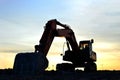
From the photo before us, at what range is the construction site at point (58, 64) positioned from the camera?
30.0 m

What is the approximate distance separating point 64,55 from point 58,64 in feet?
5.06

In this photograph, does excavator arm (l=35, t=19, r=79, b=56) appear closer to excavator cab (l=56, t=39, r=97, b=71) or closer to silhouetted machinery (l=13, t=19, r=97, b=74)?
silhouetted machinery (l=13, t=19, r=97, b=74)

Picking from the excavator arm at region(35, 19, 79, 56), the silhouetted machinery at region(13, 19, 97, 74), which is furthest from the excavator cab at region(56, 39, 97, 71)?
the excavator arm at region(35, 19, 79, 56)

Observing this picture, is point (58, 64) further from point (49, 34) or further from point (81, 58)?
point (49, 34)

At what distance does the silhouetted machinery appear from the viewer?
112ft

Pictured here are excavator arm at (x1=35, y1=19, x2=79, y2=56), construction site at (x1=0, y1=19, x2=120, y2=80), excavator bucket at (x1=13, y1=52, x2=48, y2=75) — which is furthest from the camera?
excavator arm at (x1=35, y1=19, x2=79, y2=56)

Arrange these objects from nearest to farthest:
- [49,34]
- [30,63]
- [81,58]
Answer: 1. [30,63]
2. [49,34]
3. [81,58]

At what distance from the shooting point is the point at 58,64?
4438 centimetres

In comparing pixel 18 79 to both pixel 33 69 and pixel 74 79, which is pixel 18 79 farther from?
pixel 33 69

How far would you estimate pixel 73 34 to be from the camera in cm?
4294

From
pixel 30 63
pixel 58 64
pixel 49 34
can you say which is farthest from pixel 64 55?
pixel 30 63

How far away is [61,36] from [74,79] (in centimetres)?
1336

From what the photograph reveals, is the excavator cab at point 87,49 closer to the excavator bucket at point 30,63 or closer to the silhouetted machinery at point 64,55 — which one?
the silhouetted machinery at point 64,55

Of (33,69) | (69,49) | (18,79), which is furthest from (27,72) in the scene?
(69,49)
